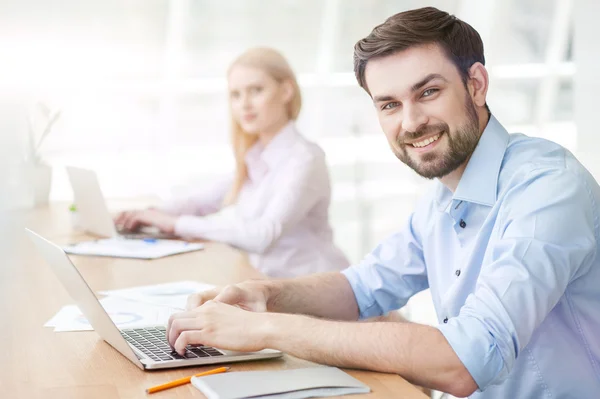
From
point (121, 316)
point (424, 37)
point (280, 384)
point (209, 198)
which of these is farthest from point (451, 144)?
point (209, 198)

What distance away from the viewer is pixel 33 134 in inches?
123

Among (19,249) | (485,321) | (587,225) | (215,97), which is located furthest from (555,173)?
(215,97)

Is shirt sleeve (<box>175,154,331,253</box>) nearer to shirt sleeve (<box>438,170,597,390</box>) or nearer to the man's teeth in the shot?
the man's teeth

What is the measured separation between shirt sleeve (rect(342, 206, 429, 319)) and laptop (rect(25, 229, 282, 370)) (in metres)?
0.45

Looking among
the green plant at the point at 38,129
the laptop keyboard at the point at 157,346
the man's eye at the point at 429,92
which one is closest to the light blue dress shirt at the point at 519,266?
the man's eye at the point at 429,92

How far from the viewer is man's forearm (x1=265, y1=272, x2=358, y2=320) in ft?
5.27

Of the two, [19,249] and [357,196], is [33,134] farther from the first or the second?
[357,196]

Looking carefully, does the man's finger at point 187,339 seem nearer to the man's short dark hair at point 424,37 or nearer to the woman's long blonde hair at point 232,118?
the man's short dark hair at point 424,37

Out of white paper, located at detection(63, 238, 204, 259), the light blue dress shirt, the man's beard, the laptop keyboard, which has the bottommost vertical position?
white paper, located at detection(63, 238, 204, 259)

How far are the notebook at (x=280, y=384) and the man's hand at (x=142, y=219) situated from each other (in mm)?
1550

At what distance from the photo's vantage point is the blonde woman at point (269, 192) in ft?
8.64

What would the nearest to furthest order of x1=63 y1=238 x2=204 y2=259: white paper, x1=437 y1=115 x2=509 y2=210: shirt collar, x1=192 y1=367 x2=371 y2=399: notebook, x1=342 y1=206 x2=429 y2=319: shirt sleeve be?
x1=192 y1=367 x2=371 y2=399: notebook < x1=437 y1=115 x2=509 y2=210: shirt collar < x1=342 y1=206 x2=429 y2=319: shirt sleeve < x1=63 y1=238 x2=204 y2=259: white paper

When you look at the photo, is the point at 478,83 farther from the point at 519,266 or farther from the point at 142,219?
the point at 142,219

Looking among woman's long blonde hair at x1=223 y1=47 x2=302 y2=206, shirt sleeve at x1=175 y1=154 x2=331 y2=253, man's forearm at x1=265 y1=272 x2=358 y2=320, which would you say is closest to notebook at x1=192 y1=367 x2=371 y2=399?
man's forearm at x1=265 y1=272 x2=358 y2=320
